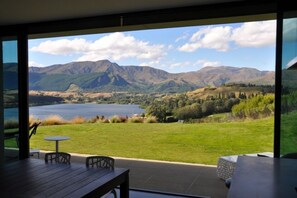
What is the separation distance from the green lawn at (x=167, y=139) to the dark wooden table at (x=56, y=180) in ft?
15.7

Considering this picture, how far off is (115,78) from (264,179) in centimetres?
785

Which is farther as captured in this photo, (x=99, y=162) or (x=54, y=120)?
(x=54, y=120)

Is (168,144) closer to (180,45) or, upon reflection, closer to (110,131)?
(110,131)

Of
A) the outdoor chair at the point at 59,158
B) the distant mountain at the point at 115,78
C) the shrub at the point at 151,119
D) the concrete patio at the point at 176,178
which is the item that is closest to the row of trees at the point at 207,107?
the shrub at the point at 151,119

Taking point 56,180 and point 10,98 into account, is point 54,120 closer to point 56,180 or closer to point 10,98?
point 10,98

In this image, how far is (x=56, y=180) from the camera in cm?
230

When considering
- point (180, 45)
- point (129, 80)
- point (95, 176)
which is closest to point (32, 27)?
point (95, 176)

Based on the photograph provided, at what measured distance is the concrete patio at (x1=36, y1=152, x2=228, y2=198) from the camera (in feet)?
13.3

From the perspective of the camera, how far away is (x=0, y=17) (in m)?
3.84

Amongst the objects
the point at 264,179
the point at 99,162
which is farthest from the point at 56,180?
the point at 264,179

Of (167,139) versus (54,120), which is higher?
(54,120)

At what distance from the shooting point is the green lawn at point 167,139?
802cm

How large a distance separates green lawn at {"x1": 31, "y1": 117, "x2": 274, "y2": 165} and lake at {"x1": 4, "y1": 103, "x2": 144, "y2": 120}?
469mm

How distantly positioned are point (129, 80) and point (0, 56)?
5.01m
